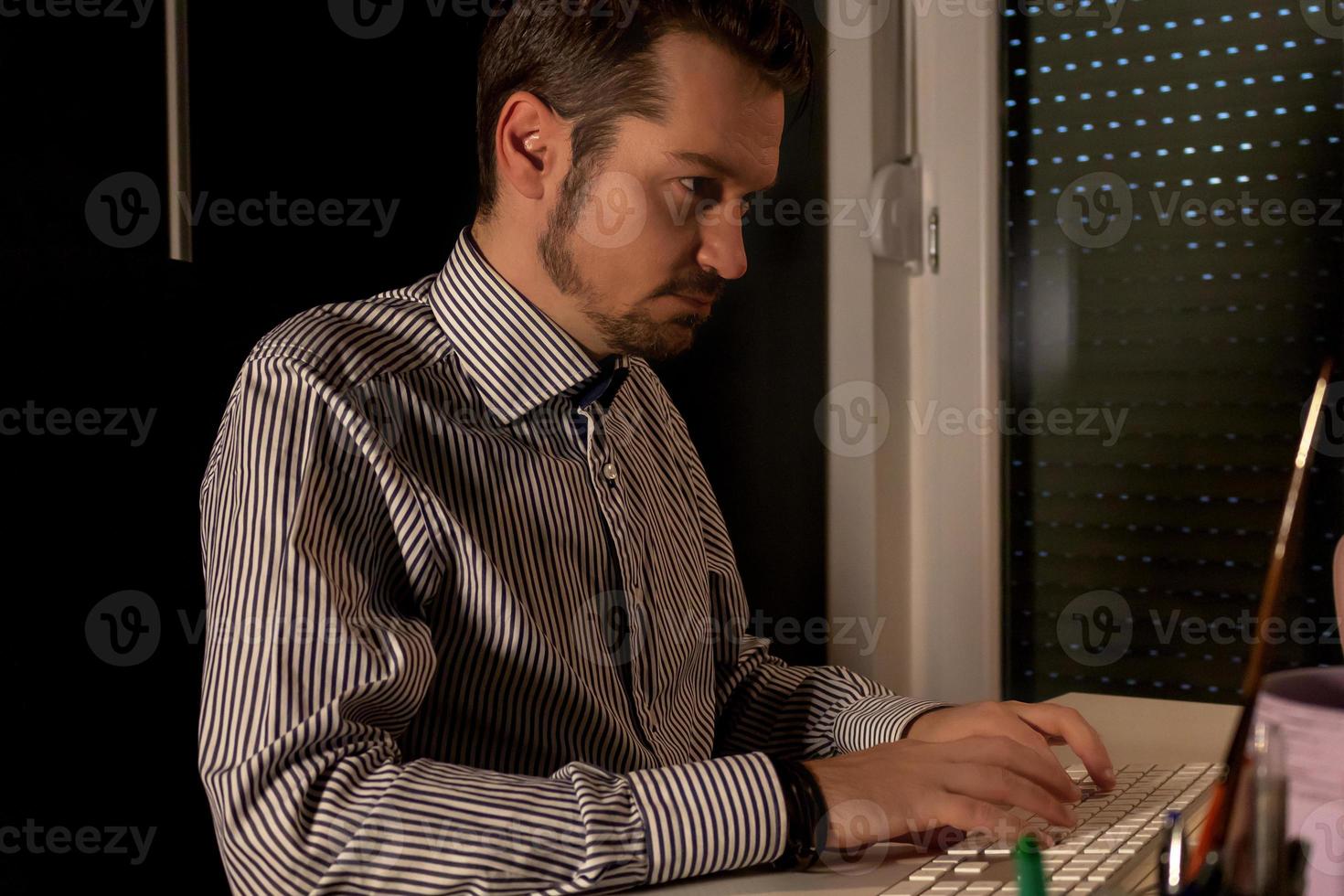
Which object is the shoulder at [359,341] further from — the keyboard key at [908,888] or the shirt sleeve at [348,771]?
the keyboard key at [908,888]

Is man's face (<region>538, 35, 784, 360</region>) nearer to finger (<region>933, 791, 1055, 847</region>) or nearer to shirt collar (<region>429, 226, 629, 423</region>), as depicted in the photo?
shirt collar (<region>429, 226, 629, 423</region>)

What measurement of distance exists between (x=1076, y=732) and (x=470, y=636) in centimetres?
49

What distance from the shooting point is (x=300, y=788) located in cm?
80

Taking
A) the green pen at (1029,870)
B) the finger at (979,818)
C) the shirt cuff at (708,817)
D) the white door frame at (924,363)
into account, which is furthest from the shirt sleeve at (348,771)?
the white door frame at (924,363)

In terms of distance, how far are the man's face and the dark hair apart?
0.05 feet

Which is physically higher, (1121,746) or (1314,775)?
(1314,775)

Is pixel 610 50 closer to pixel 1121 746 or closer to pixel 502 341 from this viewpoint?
pixel 502 341

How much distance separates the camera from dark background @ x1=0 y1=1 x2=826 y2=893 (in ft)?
3.84

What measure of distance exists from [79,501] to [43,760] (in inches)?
9.6

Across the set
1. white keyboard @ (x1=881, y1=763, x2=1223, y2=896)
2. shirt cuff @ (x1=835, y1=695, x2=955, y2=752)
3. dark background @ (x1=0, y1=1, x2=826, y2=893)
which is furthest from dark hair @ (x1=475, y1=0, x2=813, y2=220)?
white keyboard @ (x1=881, y1=763, x2=1223, y2=896)

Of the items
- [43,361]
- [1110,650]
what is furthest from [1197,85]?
[43,361]

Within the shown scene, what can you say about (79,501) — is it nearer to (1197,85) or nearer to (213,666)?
(213,666)

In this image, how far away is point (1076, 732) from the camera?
1.00m

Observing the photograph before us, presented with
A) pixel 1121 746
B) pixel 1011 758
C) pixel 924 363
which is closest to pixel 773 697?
pixel 1121 746
